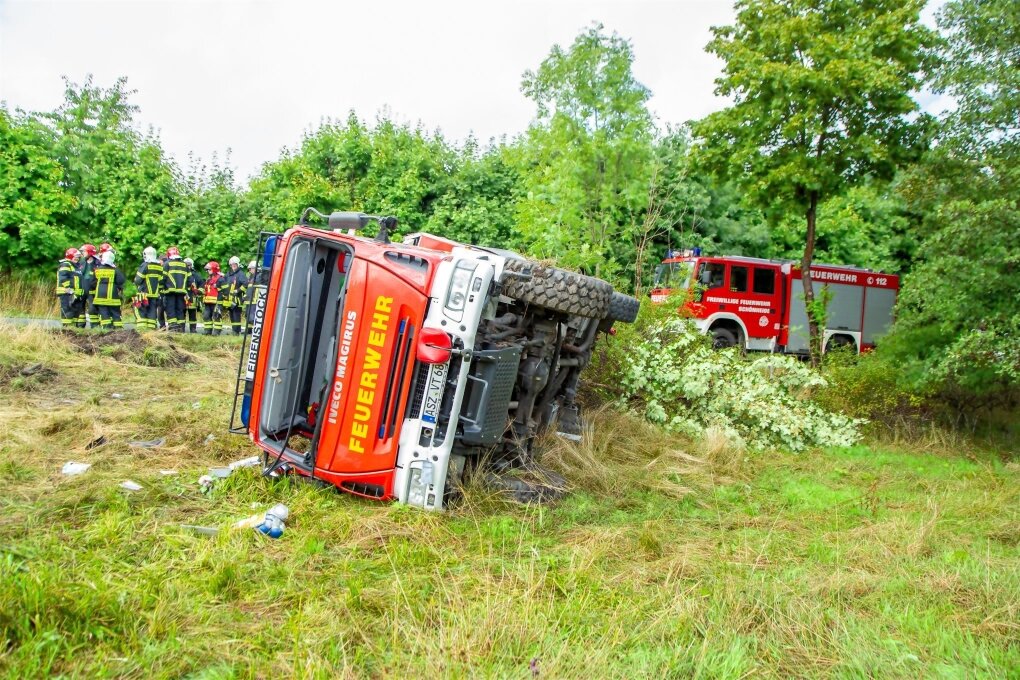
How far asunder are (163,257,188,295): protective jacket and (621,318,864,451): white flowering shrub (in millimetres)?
9480

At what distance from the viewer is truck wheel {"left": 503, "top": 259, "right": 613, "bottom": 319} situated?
4242 mm

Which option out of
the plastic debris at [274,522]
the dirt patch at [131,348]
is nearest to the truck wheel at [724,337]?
the dirt patch at [131,348]

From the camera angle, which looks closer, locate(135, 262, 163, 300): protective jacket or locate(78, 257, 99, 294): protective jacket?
locate(78, 257, 99, 294): protective jacket

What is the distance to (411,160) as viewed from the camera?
63.3ft

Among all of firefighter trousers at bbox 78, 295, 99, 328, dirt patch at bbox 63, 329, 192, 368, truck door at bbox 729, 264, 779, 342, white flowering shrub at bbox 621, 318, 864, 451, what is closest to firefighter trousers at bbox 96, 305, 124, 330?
firefighter trousers at bbox 78, 295, 99, 328

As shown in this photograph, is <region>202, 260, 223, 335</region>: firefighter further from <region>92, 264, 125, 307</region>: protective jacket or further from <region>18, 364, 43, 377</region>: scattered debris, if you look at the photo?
<region>18, 364, 43, 377</region>: scattered debris

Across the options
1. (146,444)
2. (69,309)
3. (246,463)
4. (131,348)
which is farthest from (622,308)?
(69,309)

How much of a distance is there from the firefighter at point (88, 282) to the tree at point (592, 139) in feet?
24.2

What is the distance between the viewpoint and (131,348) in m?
9.73

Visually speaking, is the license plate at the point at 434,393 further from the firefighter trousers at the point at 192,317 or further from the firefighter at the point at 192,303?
the firefighter trousers at the point at 192,317

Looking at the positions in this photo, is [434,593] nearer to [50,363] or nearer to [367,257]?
[367,257]

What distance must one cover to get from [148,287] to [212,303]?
5.60 feet

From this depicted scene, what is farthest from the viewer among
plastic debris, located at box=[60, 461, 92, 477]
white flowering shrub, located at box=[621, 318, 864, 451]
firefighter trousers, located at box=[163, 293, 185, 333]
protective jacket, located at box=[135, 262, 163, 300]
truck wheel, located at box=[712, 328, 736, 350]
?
truck wheel, located at box=[712, 328, 736, 350]

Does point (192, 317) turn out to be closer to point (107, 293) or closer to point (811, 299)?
point (107, 293)
